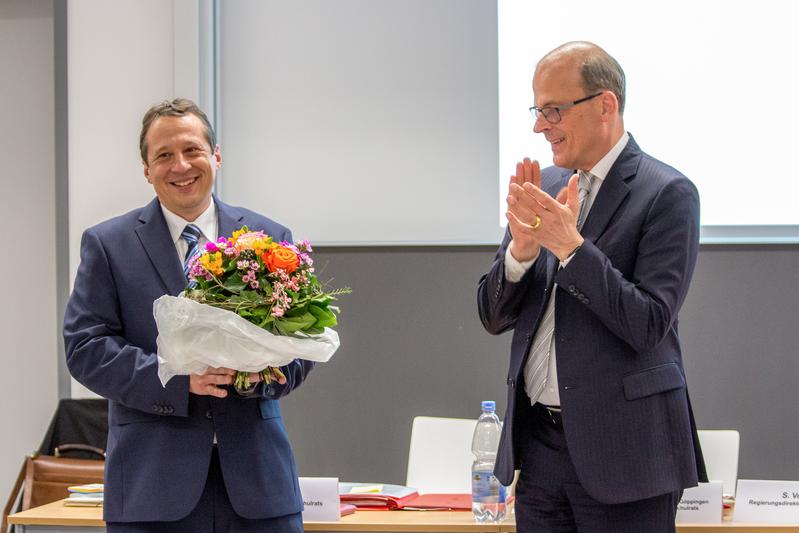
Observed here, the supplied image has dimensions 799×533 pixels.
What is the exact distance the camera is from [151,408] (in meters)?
2.25

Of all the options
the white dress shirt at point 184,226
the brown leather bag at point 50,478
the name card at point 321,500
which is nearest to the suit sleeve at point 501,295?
the white dress shirt at point 184,226

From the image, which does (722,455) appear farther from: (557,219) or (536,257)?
(557,219)

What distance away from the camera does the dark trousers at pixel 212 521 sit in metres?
2.24

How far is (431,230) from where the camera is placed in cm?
461

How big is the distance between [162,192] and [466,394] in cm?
A: 241

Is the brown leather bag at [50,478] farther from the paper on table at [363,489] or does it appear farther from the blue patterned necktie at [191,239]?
the blue patterned necktie at [191,239]

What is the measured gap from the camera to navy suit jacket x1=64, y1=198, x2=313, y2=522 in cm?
224

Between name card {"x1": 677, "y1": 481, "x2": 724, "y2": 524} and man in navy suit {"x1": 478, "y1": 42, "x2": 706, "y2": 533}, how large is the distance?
731mm

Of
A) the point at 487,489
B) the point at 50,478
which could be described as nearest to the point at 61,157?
the point at 50,478

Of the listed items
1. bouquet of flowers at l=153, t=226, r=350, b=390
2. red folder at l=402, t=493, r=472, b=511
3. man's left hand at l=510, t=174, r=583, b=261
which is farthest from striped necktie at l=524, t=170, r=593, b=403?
red folder at l=402, t=493, r=472, b=511

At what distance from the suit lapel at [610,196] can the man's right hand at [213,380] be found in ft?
3.07

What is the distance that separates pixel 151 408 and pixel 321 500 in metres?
0.92

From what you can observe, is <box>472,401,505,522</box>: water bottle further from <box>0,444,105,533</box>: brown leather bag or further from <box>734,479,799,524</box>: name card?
<box>0,444,105,533</box>: brown leather bag

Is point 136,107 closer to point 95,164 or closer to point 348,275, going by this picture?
point 95,164
